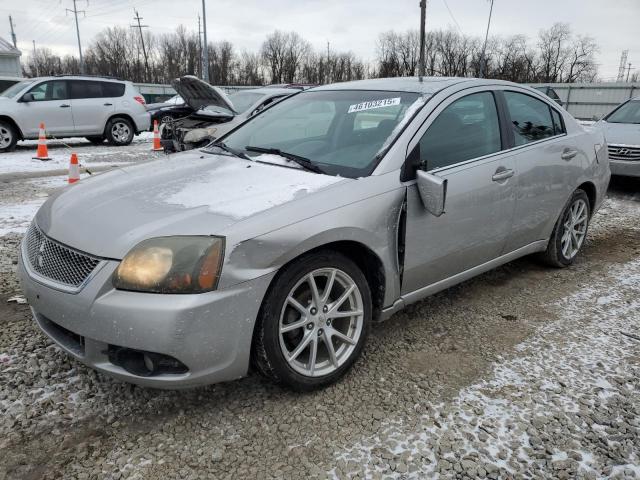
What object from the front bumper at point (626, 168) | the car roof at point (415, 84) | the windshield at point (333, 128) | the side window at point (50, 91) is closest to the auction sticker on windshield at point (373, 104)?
the windshield at point (333, 128)

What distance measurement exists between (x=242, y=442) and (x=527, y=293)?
2.65 m

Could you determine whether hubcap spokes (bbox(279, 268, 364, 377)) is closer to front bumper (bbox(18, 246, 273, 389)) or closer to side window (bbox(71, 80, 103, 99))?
front bumper (bbox(18, 246, 273, 389))

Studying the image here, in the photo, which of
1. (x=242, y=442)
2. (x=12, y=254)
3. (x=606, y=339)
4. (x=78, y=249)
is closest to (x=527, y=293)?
(x=606, y=339)

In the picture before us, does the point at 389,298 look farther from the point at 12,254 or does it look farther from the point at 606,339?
the point at 12,254

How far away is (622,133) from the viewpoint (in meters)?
8.07

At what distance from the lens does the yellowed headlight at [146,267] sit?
7.11 ft

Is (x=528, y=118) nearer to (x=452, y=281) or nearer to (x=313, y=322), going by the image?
(x=452, y=281)

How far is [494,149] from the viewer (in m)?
3.47

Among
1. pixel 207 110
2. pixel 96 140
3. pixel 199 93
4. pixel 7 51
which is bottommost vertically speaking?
pixel 96 140

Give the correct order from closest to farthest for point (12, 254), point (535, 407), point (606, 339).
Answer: point (535, 407), point (606, 339), point (12, 254)

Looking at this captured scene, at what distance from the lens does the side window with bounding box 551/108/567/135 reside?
4.15m

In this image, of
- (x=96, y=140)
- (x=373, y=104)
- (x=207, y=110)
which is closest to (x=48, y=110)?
(x=96, y=140)

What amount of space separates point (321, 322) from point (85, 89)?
12341 mm

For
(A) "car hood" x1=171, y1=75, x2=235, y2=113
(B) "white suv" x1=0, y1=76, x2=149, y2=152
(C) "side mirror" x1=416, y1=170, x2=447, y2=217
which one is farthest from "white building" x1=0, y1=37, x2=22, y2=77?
(C) "side mirror" x1=416, y1=170, x2=447, y2=217
